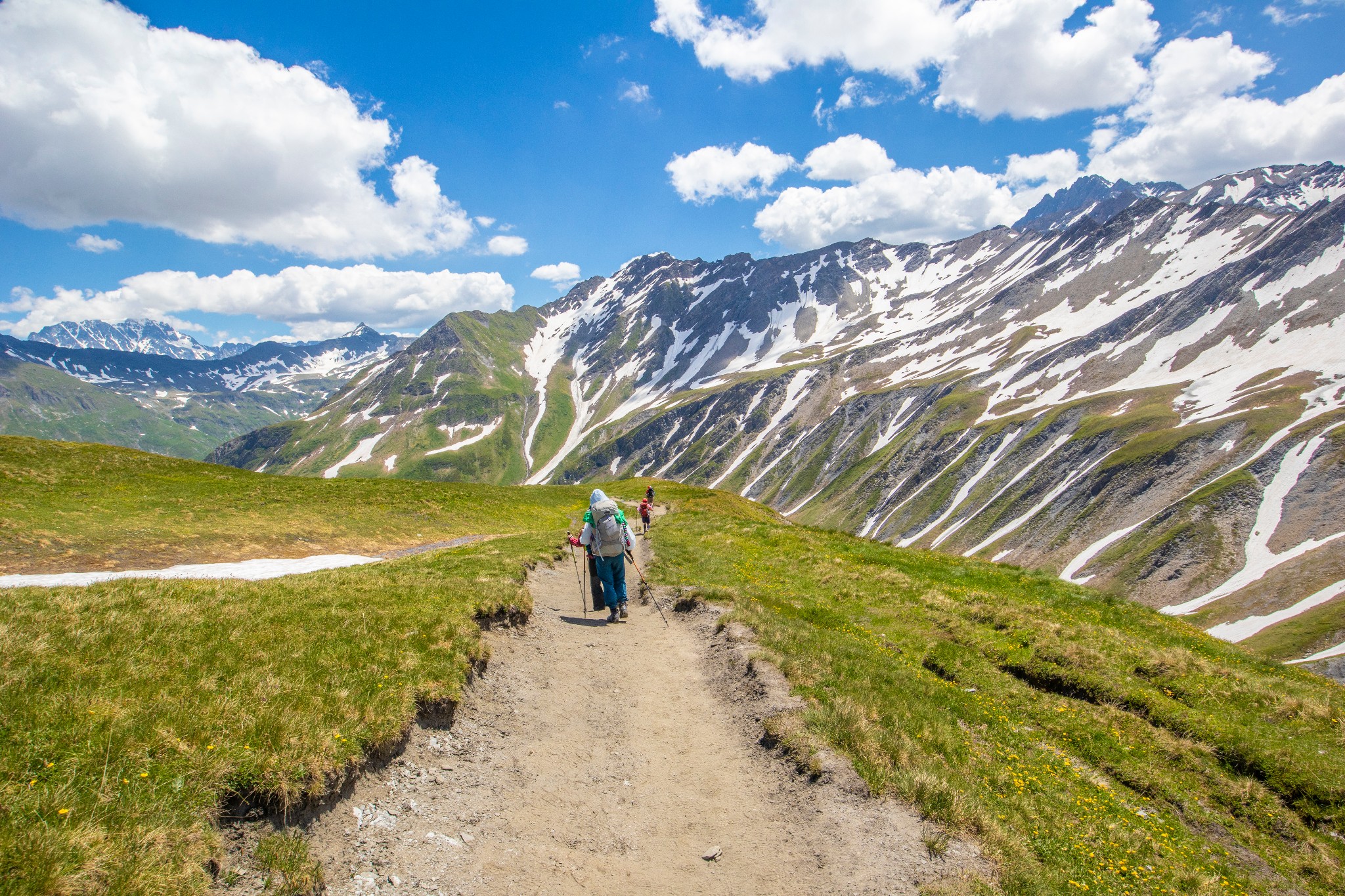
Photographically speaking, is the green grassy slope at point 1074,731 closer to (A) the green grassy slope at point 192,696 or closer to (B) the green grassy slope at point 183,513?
(A) the green grassy slope at point 192,696

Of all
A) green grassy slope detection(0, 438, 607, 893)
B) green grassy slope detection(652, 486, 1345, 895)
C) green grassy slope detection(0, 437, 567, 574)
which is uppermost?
green grassy slope detection(0, 437, 567, 574)

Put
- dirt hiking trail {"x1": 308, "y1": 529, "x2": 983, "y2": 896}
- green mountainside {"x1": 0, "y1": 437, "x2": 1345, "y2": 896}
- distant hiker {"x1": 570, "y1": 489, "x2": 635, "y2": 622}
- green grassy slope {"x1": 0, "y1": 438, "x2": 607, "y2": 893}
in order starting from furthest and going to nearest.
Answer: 1. distant hiker {"x1": 570, "y1": 489, "x2": 635, "y2": 622}
2. dirt hiking trail {"x1": 308, "y1": 529, "x2": 983, "y2": 896}
3. green mountainside {"x1": 0, "y1": 437, "x2": 1345, "y2": 896}
4. green grassy slope {"x1": 0, "y1": 438, "x2": 607, "y2": 893}

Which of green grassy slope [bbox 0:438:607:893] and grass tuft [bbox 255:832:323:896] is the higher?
green grassy slope [bbox 0:438:607:893]

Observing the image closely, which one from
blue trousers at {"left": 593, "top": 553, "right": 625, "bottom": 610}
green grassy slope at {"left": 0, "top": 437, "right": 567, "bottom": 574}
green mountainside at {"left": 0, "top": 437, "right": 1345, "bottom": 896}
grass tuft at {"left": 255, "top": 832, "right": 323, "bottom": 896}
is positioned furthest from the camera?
green grassy slope at {"left": 0, "top": 437, "right": 567, "bottom": 574}

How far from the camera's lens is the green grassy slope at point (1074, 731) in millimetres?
9594

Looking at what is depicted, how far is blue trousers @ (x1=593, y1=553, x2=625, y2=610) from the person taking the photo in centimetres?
1995

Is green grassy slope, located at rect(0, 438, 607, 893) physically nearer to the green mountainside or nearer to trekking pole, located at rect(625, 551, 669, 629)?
the green mountainside

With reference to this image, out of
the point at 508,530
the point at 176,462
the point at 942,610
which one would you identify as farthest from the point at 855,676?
the point at 176,462

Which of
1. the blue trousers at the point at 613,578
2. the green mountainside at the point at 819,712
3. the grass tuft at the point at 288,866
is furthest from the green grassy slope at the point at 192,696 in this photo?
the blue trousers at the point at 613,578

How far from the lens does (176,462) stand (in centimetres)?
4775

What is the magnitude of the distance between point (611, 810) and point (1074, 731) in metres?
11.1

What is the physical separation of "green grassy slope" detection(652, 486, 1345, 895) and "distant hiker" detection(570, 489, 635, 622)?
3.06m

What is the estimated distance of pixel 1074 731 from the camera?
1364 centimetres

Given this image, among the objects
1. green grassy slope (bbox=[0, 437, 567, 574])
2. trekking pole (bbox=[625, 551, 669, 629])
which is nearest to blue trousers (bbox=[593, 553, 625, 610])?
trekking pole (bbox=[625, 551, 669, 629])
